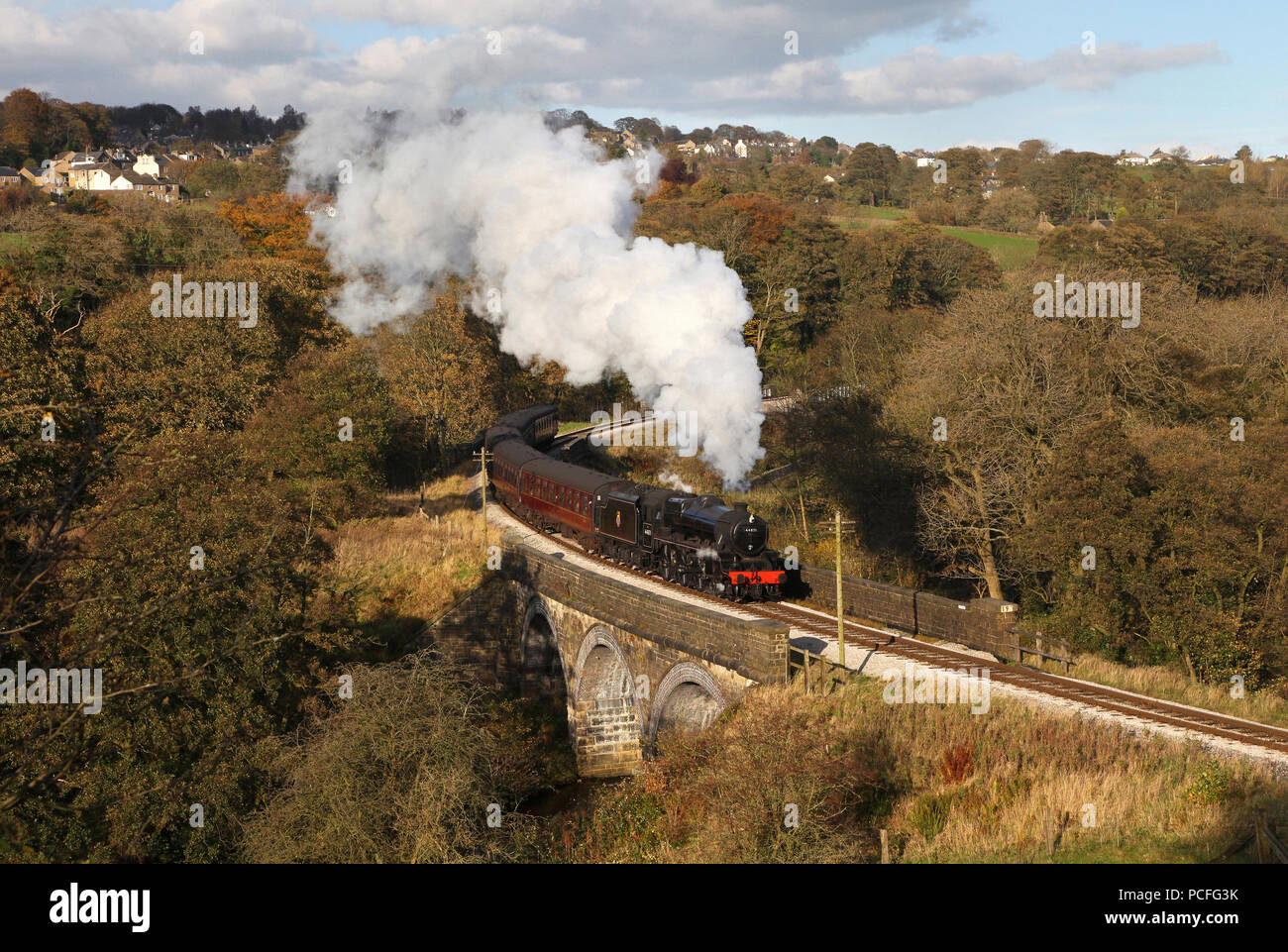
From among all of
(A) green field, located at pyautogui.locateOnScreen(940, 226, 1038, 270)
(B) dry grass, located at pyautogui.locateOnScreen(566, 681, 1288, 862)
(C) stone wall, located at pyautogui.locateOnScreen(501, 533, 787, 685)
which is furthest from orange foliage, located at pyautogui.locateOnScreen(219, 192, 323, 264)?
(B) dry grass, located at pyautogui.locateOnScreen(566, 681, 1288, 862)

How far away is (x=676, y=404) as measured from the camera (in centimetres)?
3122

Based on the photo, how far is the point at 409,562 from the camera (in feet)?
142

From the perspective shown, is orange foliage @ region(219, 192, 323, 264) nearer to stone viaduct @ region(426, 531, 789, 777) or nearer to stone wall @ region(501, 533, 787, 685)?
stone viaduct @ region(426, 531, 789, 777)

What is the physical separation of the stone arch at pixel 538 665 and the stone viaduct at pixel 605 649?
4 cm

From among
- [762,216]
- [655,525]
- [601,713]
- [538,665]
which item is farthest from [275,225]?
[601,713]

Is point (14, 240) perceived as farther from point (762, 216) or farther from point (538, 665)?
point (538, 665)

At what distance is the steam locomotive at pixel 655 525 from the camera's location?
29.7 meters

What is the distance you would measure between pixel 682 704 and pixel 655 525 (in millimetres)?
6713

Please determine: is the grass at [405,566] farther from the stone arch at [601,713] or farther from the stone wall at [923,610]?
the stone wall at [923,610]

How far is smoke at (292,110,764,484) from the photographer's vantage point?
31703mm

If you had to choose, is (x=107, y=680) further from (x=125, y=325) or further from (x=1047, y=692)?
(x=125, y=325)

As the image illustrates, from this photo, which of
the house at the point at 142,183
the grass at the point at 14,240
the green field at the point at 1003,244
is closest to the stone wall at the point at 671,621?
the grass at the point at 14,240

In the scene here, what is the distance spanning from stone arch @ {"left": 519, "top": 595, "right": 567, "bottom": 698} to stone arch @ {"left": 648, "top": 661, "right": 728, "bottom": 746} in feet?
36.4
